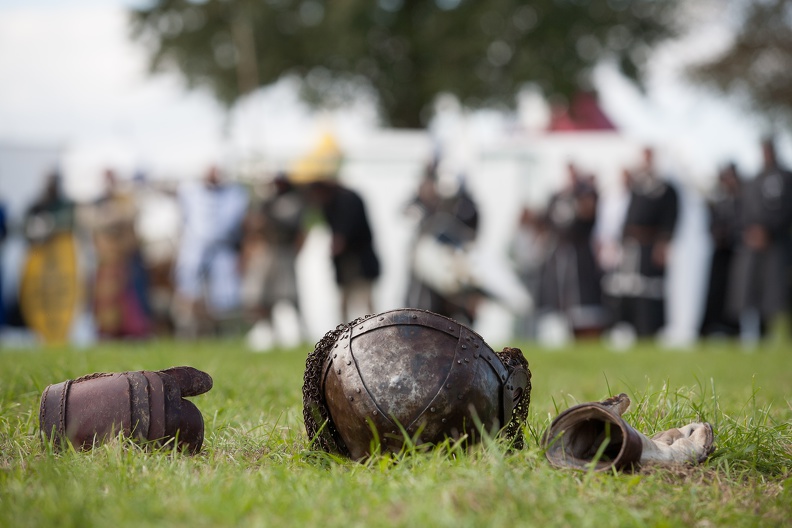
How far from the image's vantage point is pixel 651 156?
563 inches

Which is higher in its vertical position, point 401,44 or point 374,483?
point 401,44

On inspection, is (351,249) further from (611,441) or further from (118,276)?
(611,441)

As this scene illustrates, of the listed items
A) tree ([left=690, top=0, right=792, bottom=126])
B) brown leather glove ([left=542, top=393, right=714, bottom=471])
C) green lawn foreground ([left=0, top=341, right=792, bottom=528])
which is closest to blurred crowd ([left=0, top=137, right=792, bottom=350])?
green lawn foreground ([left=0, top=341, right=792, bottom=528])

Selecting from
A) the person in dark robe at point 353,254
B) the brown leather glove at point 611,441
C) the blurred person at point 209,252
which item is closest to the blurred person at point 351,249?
the person in dark robe at point 353,254

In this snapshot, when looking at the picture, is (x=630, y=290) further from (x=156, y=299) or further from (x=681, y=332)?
(x=156, y=299)

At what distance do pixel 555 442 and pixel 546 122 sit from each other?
71.5 ft

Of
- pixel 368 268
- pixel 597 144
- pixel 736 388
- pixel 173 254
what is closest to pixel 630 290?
pixel 597 144

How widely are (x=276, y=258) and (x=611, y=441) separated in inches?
401

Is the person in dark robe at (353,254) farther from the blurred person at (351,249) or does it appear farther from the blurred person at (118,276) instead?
the blurred person at (118,276)

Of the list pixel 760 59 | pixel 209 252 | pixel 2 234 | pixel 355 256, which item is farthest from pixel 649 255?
pixel 760 59

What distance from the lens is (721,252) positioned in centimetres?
1476

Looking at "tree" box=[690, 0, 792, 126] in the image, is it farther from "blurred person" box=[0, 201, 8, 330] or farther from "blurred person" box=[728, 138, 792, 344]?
"blurred person" box=[0, 201, 8, 330]

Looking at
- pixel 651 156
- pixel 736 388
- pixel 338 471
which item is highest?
pixel 651 156

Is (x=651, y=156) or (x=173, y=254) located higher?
(x=651, y=156)
